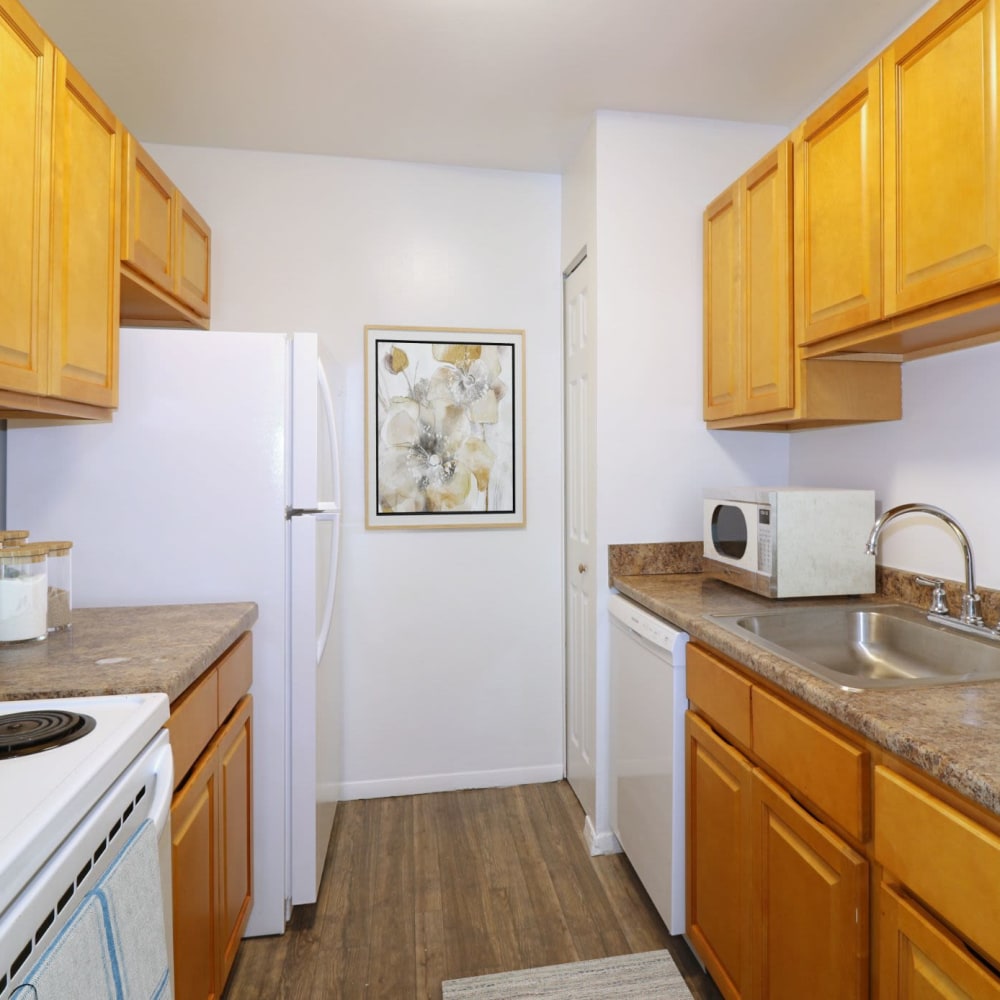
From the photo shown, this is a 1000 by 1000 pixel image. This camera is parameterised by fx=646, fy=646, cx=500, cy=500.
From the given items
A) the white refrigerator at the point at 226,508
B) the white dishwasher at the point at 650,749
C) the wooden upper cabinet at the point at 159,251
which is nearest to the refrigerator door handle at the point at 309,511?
the white refrigerator at the point at 226,508

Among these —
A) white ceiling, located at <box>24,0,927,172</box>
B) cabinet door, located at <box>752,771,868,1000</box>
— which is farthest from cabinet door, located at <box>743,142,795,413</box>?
cabinet door, located at <box>752,771,868,1000</box>

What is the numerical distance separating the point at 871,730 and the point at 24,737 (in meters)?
1.28

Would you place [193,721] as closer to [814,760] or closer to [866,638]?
[814,760]

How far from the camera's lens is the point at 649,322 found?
7.50 ft

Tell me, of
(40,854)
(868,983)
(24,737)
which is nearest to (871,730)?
(868,983)

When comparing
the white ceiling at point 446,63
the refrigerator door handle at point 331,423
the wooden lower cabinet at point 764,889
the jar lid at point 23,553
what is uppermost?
the white ceiling at point 446,63

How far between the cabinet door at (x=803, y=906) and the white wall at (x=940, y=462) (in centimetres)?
86

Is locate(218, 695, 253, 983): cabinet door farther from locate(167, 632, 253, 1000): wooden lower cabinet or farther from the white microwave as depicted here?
the white microwave

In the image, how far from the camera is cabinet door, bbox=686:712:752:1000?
1407 mm

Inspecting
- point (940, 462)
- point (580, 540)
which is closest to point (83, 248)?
point (580, 540)

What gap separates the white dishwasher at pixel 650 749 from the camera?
1.73 metres

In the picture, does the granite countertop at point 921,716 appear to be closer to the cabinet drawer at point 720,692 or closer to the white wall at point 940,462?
the cabinet drawer at point 720,692

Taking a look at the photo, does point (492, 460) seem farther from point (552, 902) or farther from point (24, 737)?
point (24, 737)

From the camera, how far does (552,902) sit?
2008 millimetres
